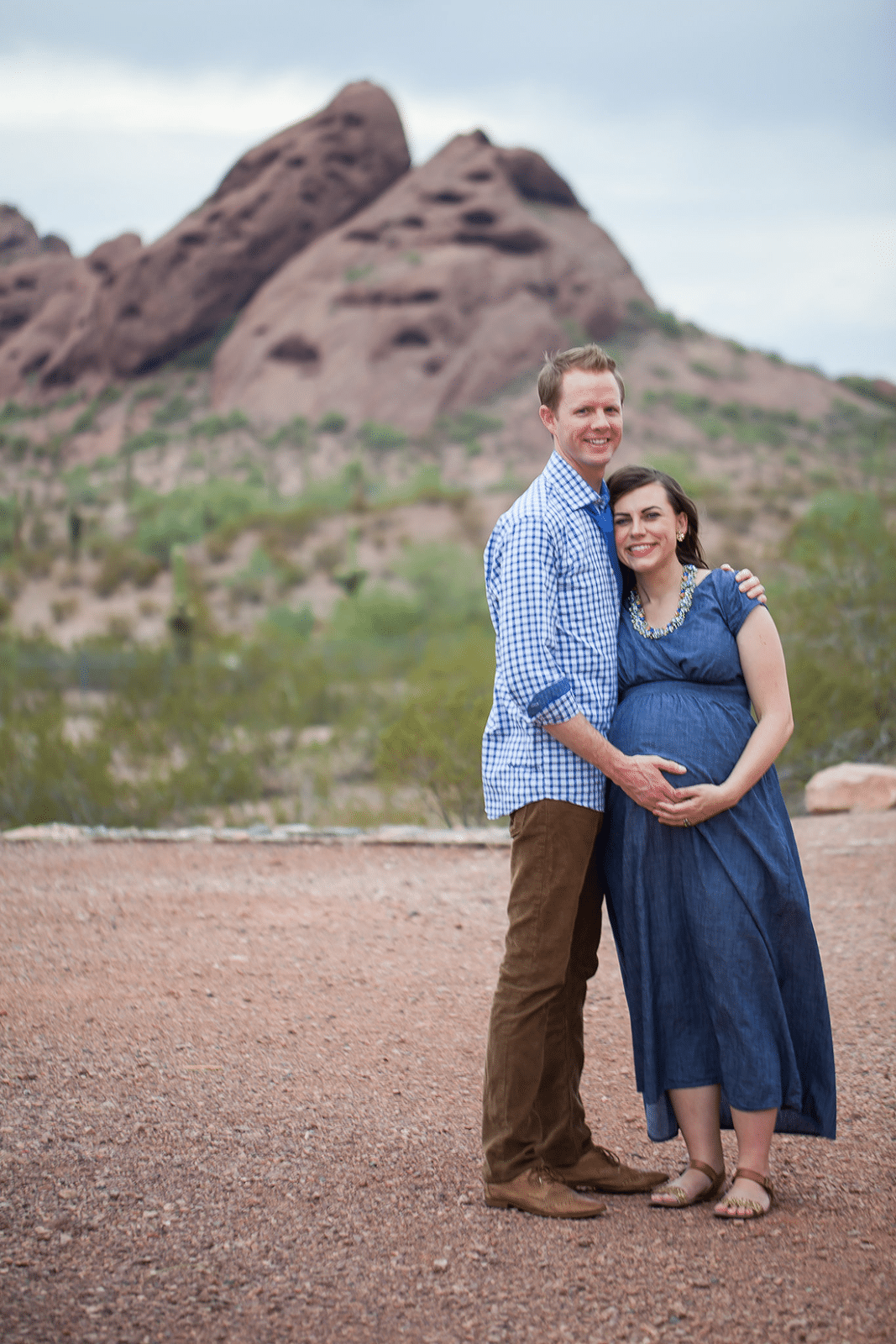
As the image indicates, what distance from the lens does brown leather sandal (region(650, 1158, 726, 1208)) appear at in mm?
2980

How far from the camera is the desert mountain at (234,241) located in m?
64.6

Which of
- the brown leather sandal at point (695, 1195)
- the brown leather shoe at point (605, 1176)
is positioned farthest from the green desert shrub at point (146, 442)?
the brown leather sandal at point (695, 1195)

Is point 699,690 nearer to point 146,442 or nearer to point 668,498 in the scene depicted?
point 668,498

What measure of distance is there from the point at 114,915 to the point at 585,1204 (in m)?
4.09

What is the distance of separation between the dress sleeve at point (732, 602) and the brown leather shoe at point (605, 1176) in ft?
5.03

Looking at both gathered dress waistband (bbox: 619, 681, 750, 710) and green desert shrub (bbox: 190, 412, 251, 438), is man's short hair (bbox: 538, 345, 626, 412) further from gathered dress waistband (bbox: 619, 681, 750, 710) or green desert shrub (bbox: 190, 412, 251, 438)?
green desert shrub (bbox: 190, 412, 251, 438)

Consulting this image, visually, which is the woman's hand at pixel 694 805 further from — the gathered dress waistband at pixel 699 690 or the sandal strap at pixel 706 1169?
the sandal strap at pixel 706 1169

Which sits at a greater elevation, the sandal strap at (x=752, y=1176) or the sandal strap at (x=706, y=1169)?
the sandal strap at (x=752, y=1176)

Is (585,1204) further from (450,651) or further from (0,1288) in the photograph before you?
(450,651)

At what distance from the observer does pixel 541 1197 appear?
9.60ft

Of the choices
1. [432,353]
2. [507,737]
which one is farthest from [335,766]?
[432,353]

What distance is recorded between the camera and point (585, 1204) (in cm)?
293

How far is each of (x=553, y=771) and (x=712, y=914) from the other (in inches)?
21.7

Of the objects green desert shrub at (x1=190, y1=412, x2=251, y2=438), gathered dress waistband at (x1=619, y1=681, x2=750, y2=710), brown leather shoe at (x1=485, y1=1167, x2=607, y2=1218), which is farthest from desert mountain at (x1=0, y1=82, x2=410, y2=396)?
brown leather shoe at (x1=485, y1=1167, x2=607, y2=1218)
